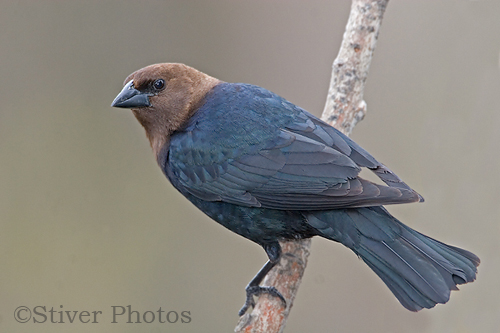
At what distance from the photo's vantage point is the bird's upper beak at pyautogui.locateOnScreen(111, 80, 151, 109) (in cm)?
373

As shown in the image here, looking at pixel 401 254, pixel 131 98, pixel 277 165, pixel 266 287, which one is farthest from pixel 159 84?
pixel 401 254

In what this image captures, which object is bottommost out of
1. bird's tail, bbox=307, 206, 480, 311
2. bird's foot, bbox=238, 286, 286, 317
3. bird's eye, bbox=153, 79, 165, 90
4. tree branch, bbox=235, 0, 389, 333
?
bird's foot, bbox=238, 286, 286, 317

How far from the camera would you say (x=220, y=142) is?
3529 millimetres

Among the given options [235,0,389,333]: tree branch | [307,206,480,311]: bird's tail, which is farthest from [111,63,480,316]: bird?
[235,0,389,333]: tree branch

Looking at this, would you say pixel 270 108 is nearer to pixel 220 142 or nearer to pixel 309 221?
pixel 220 142

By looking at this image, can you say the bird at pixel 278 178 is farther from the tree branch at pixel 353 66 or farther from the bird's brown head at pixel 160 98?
the tree branch at pixel 353 66

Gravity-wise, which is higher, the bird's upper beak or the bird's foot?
the bird's upper beak

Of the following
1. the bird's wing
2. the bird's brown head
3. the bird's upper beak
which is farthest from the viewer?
→ the bird's brown head

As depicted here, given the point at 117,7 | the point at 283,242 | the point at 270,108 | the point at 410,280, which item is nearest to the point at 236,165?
the point at 270,108

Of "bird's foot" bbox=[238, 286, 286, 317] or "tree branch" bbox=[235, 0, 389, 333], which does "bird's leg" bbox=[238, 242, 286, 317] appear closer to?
"bird's foot" bbox=[238, 286, 286, 317]

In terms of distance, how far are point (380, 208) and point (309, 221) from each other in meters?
0.45

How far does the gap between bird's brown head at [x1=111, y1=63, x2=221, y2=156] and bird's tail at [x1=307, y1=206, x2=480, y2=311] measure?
1.29 metres

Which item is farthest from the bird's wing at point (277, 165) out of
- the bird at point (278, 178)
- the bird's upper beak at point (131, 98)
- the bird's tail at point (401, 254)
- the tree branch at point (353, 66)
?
the tree branch at point (353, 66)

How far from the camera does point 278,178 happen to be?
3340 millimetres
